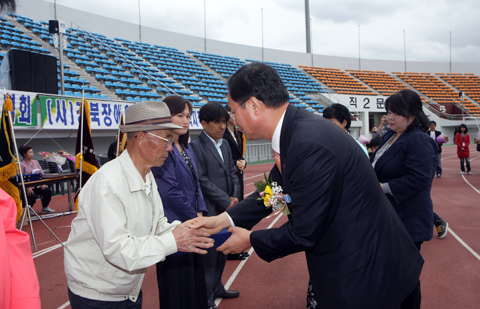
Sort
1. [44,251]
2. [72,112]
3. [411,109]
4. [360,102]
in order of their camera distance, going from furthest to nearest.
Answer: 1. [360,102]
2. [72,112]
3. [44,251]
4. [411,109]

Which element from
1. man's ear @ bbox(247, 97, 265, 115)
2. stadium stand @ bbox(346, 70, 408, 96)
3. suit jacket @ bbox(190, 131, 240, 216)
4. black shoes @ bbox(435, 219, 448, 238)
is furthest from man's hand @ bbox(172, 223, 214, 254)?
stadium stand @ bbox(346, 70, 408, 96)

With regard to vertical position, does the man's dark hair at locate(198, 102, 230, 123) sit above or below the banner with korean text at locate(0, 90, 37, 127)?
below

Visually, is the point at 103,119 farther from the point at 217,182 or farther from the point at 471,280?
the point at 471,280

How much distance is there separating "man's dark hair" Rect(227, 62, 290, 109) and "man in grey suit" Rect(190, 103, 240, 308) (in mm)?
2124

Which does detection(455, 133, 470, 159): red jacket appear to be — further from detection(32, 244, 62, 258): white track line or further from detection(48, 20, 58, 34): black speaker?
detection(48, 20, 58, 34): black speaker

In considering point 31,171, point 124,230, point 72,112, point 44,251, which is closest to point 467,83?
point 72,112

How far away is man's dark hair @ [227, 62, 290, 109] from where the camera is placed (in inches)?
66.1

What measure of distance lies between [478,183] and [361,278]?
39.5ft

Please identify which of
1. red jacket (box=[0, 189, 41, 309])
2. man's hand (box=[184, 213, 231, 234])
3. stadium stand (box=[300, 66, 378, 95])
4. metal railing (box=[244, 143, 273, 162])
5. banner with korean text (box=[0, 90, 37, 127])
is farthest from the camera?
stadium stand (box=[300, 66, 378, 95])

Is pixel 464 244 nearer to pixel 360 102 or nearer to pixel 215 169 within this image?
pixel 215 169

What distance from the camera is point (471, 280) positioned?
4035 mm

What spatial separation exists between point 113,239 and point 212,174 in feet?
7.58

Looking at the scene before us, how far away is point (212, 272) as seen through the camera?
3.53 metres

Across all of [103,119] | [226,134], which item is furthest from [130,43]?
[226,134]
